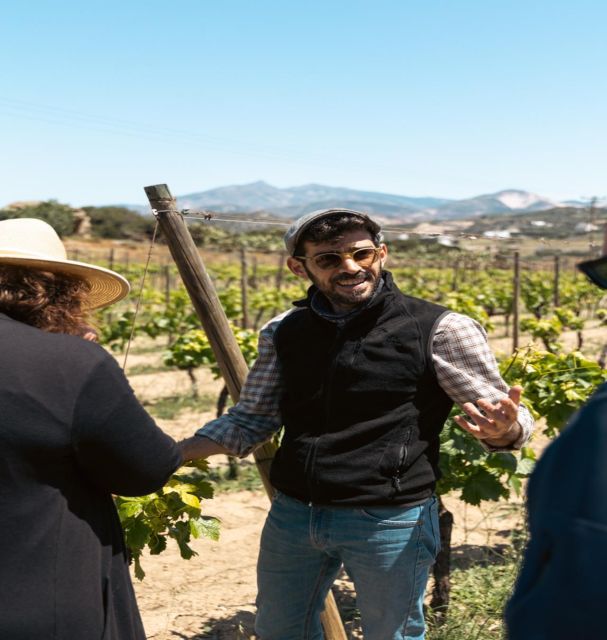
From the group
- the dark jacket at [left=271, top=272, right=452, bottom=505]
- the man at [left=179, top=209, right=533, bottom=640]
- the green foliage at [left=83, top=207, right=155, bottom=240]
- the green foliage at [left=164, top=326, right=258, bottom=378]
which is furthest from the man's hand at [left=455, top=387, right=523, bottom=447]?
the green foliage at [left=83, top=207, right=155, bottom=240]

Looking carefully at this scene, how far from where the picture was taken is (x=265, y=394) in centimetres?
234

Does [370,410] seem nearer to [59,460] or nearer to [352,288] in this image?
[352,288]

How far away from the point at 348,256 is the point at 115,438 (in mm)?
911

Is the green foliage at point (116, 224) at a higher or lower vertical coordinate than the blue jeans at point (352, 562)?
lower

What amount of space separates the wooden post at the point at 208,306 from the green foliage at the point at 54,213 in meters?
47.9

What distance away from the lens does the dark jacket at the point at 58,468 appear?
1476 millimetres

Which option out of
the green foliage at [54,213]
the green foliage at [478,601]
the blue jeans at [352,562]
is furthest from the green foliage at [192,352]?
the green foliage at [54,213]

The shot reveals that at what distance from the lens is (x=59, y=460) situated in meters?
1.52

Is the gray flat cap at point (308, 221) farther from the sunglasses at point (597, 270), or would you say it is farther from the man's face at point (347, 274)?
the sunglasses at point (597, 270)

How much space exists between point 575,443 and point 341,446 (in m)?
1.22

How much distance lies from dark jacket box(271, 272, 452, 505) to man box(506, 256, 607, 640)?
3.63 feet

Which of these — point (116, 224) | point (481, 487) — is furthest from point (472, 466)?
point (116, 224)

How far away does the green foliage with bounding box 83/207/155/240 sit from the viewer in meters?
53.1

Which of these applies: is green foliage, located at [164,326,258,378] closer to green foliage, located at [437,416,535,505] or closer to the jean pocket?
green foliage, located at [437,416,535,505]
